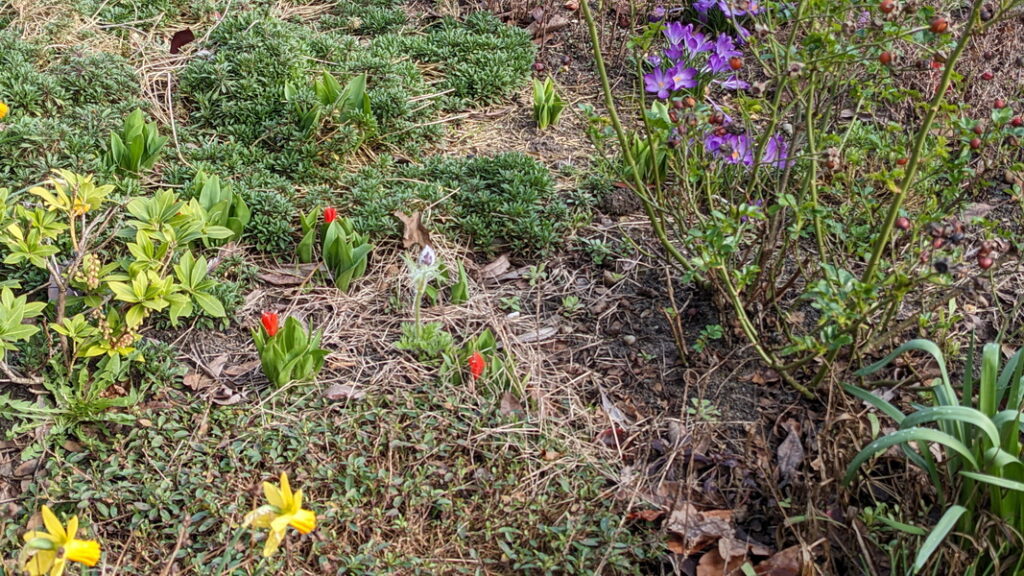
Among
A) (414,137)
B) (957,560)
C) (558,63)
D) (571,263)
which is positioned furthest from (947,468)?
(558,63)

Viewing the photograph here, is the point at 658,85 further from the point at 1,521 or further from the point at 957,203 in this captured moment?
the point at 1,521

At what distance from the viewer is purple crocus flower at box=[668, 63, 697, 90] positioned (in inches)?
113

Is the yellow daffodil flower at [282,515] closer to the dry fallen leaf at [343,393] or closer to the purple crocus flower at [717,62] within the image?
the dry fallen leaf at [343,393]

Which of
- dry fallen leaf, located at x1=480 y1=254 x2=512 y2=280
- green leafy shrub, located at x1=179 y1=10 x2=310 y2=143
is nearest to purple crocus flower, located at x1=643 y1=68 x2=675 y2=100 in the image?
dry fallen leaf, located at x1=480 y1=254 x2=512 y2=280

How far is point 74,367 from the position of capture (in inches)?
94.3

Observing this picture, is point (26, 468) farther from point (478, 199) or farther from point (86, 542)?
point (478, 199)

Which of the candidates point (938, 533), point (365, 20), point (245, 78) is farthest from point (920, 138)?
point (365, 20)

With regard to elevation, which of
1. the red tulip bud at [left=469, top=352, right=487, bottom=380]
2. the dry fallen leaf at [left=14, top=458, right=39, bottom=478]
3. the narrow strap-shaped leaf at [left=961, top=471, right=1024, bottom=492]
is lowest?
the dry fallen leaf at [left=14, top=458, right=39, bottom=478]

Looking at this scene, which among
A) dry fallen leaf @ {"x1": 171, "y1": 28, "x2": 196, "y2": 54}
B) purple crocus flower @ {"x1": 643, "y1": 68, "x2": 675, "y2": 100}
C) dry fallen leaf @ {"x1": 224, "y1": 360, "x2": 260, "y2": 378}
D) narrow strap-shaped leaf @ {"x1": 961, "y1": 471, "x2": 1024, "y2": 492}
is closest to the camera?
narrow strap-shaped leaf @ {"x1": 961, "y1": 471, "x2": 1024, "y2": 492}

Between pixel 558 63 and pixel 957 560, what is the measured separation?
269 cm

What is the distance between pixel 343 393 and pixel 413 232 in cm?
67

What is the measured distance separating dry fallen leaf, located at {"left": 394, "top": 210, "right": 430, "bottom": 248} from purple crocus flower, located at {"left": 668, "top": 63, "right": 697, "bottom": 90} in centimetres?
96

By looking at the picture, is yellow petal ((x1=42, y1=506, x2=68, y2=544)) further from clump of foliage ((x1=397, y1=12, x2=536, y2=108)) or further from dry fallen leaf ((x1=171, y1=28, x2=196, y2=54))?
dry fallen leaf ((x1=171, y1=28, x2=196, y2=54))

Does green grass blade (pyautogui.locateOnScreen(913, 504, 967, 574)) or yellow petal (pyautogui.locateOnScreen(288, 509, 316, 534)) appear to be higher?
yellow petal (pyautogui.locateOnScreen(288, 509, 316, 534))
